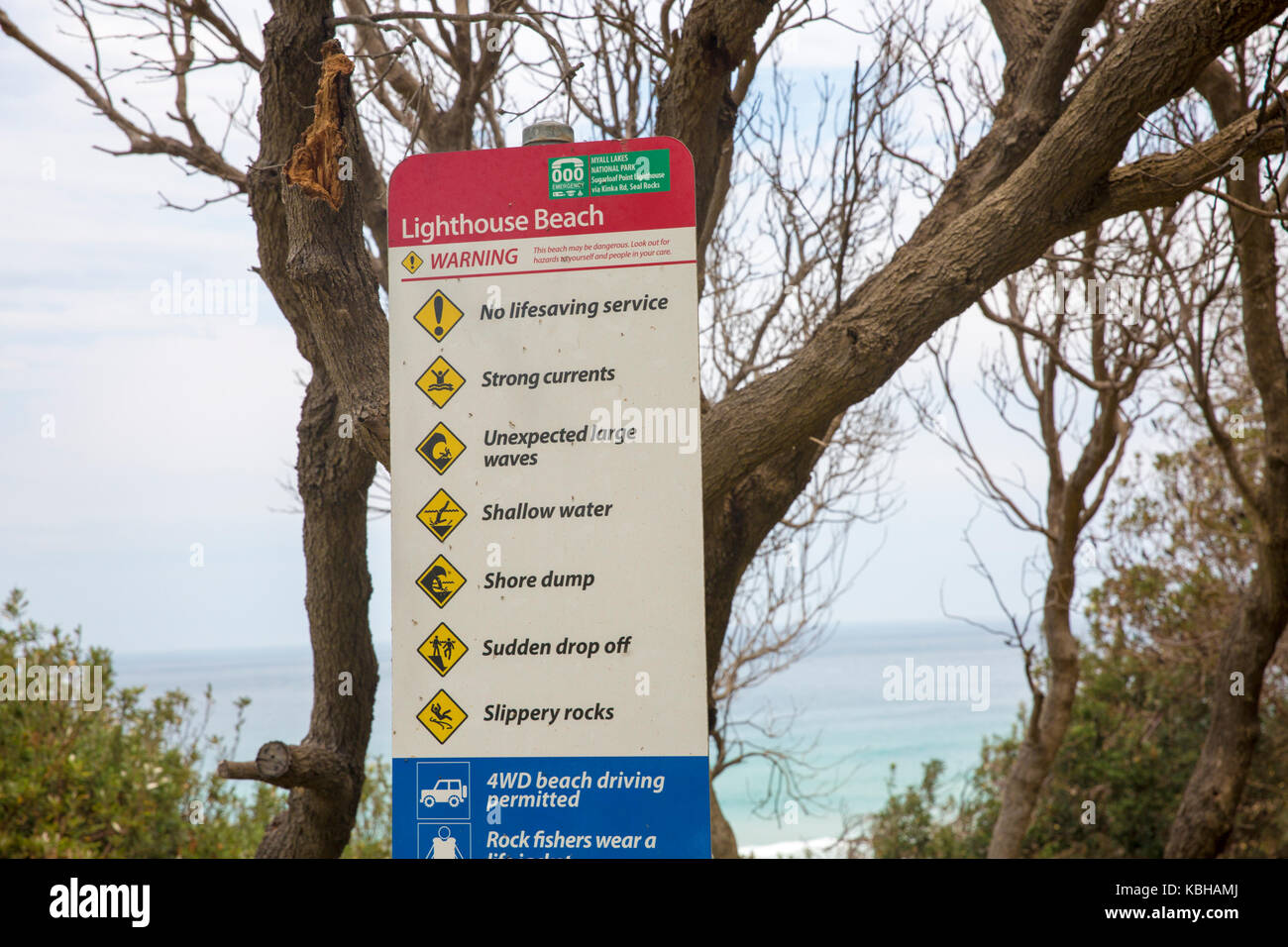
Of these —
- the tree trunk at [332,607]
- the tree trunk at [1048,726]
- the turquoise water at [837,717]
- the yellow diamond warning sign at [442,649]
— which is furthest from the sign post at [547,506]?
the turquoise water at [837,717]

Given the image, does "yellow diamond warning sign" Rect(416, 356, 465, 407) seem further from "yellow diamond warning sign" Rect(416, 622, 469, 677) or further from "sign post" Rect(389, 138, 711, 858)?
"yellow diamond warning sign" Rect(416, 622, 469, 677)

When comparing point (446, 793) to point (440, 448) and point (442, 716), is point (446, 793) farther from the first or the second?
point (440, 448)

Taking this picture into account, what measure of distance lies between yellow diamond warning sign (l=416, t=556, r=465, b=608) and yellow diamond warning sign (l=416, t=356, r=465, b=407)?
0.40m

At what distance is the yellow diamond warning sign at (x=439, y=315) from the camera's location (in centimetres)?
254

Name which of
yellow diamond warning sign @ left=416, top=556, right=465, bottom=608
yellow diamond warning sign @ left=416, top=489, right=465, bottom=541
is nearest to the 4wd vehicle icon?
yellow diamond warning sign @ left=416, top=556, right=465, bottom=608

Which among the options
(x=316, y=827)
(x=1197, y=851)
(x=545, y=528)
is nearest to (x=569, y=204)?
(x=545, y=528)

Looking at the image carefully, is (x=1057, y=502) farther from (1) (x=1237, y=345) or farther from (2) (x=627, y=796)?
(2) (x=627, y=796)

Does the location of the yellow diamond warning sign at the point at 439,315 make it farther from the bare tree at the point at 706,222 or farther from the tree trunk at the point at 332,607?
the tree trunk at the point at 332,607

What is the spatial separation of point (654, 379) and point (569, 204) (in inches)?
19.0

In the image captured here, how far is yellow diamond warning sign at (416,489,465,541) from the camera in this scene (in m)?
2.49

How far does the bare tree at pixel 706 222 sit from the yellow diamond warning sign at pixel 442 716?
0.98 metres

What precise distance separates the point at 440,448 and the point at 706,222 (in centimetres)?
264

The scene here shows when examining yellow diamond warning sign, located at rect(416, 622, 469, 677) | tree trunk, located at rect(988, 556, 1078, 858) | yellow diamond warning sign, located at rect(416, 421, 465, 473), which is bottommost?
tree trunk, located at rect(988, 556, 1078, 858)

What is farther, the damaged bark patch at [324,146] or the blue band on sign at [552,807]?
the damaged bark patch at [324,146]
